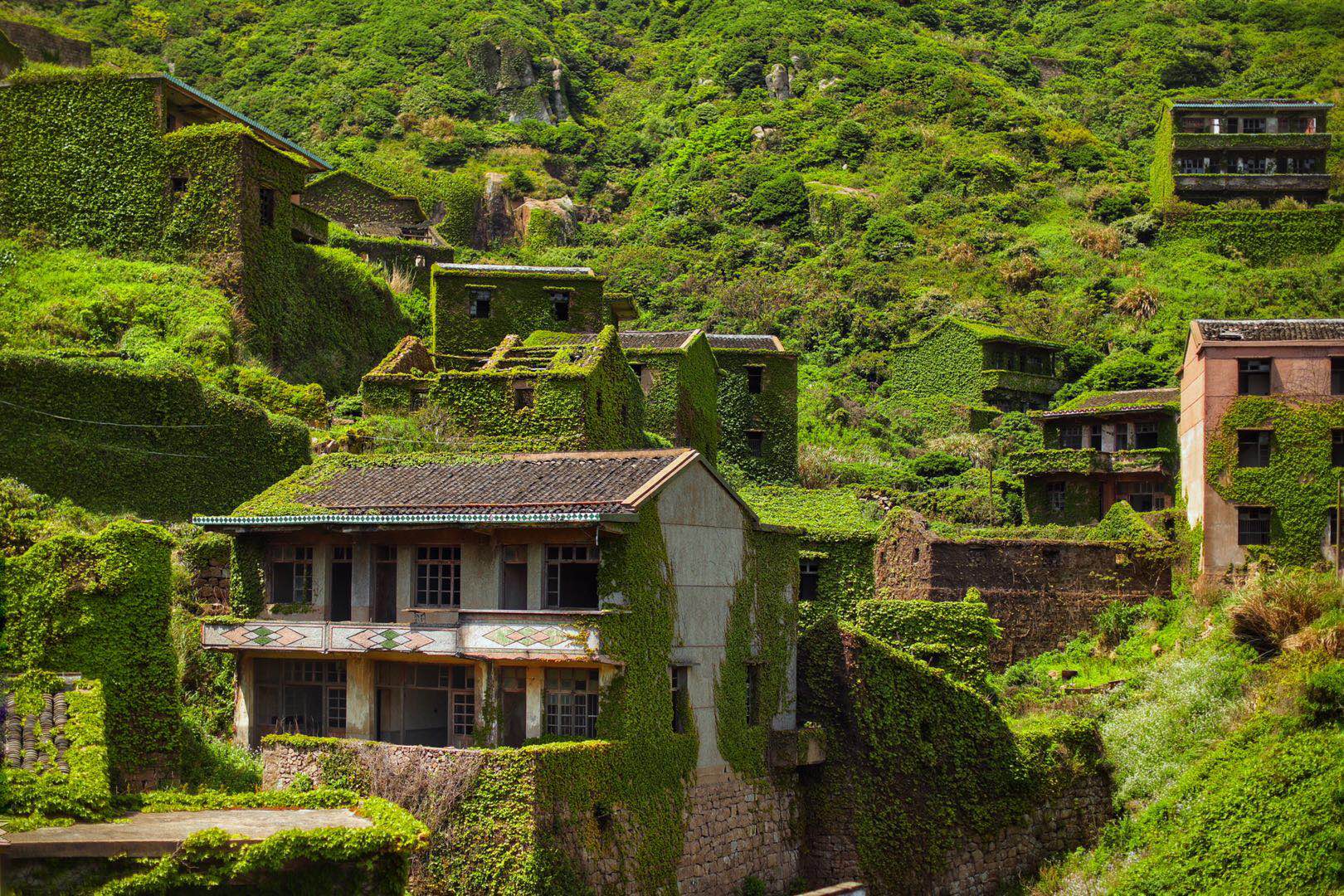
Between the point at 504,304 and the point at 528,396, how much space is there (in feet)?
34.4

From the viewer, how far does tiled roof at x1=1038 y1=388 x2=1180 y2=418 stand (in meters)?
51.1

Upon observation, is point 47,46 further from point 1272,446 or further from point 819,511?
point 1272,446

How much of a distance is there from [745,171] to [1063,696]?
236 feet

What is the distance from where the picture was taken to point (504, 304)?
165 feet

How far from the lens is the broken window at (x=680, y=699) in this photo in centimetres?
2786

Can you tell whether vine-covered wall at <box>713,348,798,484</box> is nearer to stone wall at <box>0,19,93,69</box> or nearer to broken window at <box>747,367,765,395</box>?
broken window at <box>747,367,765,395</box>

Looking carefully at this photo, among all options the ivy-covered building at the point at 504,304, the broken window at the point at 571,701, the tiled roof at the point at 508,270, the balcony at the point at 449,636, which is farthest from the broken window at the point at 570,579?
the tiled roof at the point at 508,270

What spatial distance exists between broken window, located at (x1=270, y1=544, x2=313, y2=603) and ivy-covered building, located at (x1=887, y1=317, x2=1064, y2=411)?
44903 mm

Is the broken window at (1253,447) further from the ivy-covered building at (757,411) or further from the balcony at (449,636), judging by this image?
the balcony at (449,636)

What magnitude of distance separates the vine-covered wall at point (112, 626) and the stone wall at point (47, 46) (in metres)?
52.4

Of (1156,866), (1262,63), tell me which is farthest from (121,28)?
(1156,866)

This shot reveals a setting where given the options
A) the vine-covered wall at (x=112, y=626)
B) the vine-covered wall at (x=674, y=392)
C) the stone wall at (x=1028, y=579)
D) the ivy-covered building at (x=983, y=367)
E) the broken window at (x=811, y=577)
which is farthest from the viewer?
the ivy-covered building at (x=983, y=367)

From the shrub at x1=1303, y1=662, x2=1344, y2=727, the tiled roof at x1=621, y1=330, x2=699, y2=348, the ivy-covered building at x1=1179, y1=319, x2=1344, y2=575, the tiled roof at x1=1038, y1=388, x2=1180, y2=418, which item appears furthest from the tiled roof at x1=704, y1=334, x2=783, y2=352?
the shrub at x1=1303, y1=662, x2=1344, y2=727

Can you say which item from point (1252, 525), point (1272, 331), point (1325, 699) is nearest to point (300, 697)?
point (1325, 699)
